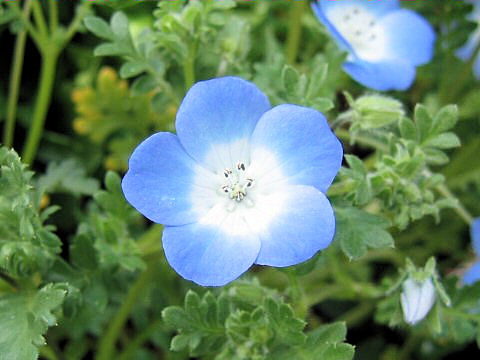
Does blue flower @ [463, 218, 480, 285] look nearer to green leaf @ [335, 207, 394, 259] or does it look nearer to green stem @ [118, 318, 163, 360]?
green leaf @ [335, 207, 394, 259]

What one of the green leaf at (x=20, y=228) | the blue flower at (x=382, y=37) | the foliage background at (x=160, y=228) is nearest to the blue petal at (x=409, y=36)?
the blue flower at (x=382, y=37)

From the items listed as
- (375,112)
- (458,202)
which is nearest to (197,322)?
(375,112)

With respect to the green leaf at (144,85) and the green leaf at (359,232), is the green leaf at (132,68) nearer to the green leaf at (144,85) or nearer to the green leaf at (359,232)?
the green leaf at (144,85)

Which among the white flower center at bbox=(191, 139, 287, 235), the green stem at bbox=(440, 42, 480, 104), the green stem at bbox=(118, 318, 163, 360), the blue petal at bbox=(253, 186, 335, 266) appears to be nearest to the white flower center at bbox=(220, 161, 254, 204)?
the white flower center at bbox=(191, 139, 287, 235)

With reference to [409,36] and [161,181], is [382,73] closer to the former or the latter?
[409,36]

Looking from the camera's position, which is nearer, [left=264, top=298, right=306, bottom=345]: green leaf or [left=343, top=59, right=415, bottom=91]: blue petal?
[left=264, top=298, right=306, bottom=345]: green leaf

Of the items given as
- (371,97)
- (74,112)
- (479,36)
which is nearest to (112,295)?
(371,97)
